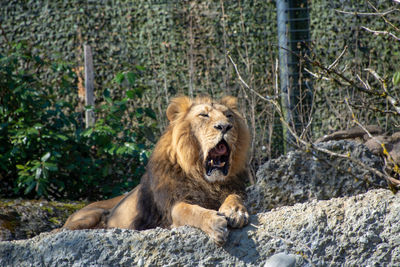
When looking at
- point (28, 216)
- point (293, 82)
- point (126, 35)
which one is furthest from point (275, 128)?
point (28, 216)

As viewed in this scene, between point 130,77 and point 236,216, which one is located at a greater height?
point 130,77

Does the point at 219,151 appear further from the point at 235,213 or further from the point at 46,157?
the point at 46,157

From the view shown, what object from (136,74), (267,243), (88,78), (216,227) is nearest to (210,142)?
(216,227)

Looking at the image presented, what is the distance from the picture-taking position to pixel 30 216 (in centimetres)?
639

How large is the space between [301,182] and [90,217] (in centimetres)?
182

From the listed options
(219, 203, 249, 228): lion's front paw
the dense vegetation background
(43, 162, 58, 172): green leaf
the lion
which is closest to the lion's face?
the lion

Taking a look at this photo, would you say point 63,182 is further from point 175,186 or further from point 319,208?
point 319,208

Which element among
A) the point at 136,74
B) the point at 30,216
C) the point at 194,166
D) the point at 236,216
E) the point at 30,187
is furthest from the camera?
the point at 136,74

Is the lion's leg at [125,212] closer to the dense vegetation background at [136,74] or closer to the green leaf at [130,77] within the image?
the dense vegetation background at [136,74]

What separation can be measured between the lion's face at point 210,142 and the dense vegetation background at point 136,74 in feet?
8.07

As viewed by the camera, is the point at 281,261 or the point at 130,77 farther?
the point at 130,77

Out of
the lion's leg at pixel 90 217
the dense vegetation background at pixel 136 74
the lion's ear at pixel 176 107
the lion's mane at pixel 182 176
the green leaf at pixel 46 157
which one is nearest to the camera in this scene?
the lion's mane at pixel 182 176

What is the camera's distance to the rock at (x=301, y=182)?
5238mm

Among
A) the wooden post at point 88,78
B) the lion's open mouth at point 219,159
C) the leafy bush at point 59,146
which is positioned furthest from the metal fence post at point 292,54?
the lion's open mouth at point 219,159
